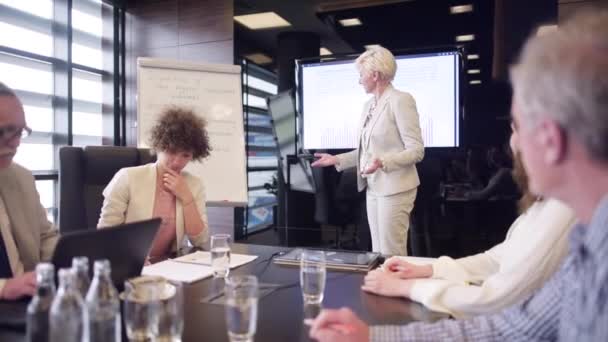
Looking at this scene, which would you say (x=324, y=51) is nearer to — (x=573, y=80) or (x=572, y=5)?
(x=572, y=5)

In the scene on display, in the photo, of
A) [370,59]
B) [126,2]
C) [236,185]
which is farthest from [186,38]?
[370,59]

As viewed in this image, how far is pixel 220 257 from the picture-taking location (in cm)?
125

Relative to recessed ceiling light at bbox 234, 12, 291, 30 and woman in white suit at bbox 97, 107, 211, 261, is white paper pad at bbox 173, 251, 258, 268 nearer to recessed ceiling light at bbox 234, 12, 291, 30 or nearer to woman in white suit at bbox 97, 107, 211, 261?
woman in white suit at bbox 97, 107, 211, 261

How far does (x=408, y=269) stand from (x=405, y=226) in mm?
1292

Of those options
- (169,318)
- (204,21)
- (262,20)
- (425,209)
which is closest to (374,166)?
(425,209)

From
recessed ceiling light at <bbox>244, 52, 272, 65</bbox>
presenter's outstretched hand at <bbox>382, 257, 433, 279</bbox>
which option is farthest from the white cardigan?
recessed ceiling light at <bbox>244, 52, 272, 65</bbox>

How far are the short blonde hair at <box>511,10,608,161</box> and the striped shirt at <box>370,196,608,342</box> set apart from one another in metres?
0.11

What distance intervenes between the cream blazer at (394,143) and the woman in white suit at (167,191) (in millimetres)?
969

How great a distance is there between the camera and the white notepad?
1247mm

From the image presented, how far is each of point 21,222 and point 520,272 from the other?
51.5 inches

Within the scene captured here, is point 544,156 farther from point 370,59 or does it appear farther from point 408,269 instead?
point 370,59

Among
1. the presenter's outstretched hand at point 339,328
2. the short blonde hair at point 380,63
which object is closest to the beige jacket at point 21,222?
the presenter's outstretched hand at point 339,328

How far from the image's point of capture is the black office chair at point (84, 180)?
1933 millimetres

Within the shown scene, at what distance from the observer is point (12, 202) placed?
1299 millimetres
